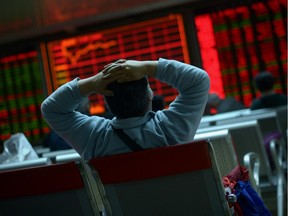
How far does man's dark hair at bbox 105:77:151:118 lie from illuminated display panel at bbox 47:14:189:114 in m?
5.79

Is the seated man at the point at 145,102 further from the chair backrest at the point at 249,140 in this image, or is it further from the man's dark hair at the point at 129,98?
the chair backrest at the point at 249,140

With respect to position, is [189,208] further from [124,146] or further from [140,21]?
[140,21]

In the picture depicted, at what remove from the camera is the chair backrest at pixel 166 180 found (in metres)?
2.40

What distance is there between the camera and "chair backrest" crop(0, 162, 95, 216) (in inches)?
100

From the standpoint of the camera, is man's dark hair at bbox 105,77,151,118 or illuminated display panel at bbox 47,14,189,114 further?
illuminated display panel at bbox 47,14,189,114

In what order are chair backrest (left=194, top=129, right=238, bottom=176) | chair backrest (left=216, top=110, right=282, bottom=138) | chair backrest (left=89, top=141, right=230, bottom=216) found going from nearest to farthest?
chair backrest (left=89, top=141, right=230, bottom=216), chair backrest (left=194, top=129, right=238, bottom=176), chair backrest (left=216, top=110, right=282, bottom=138)

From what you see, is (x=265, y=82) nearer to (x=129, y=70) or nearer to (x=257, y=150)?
(x=257, y=150)

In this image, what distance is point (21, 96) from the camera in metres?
9.33

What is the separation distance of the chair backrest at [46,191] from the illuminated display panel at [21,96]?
6.46 meters

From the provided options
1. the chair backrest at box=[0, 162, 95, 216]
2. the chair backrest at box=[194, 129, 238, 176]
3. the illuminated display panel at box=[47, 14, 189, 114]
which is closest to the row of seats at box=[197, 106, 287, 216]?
the chair backrest at box=[194, 129, 238, 176]

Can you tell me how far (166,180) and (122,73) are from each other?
1.51 feet

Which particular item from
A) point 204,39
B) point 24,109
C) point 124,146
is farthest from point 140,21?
point 124,146

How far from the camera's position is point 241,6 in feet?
27.0

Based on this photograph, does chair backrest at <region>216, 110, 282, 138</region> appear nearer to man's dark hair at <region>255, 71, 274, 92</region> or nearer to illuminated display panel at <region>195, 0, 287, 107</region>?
man's dark hair at <region>255, 71, 274, 92</region>
